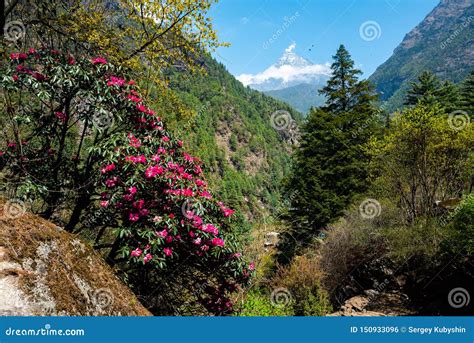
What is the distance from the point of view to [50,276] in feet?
11.0

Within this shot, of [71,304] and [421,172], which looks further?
[421,172]

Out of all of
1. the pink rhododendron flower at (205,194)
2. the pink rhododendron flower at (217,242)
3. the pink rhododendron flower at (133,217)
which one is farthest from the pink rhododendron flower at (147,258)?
the pink rhododendron flower at (205,194)

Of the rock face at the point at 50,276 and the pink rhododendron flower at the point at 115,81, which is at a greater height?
the pink rhododendron flower at the point at 115,81

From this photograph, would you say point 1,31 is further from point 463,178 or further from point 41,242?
point 463,178

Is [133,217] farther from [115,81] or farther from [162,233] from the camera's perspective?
[115,81]

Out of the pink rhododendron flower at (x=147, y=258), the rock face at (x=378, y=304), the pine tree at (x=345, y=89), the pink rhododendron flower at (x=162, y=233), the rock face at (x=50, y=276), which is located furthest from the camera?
the pine tree at (x=345, y=89)

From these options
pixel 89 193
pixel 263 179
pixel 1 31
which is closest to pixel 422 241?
pixel 89 193

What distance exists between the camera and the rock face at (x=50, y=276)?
3.06m

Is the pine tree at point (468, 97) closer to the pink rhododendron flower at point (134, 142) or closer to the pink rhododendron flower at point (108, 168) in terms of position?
the pink rhododendron flower at point (134, 142)

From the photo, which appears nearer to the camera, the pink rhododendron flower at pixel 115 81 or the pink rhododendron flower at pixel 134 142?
the pink rhododendron flower at pixel 134 142

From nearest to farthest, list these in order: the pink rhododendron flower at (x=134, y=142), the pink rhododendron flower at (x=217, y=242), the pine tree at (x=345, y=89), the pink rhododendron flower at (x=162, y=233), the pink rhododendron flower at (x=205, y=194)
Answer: the pink rhododendron flower at (x=162, y=233), the pink rhododendron flower at (x=217, y=242), the pink rhododendron flower at (x=134, y=142), the pink rhododendron flower at (x=205, y=194), the pine tree at (x=345, y=89)

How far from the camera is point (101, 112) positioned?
221 inches

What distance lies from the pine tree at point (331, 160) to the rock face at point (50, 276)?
731 inches

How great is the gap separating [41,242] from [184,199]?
7.14 feet
